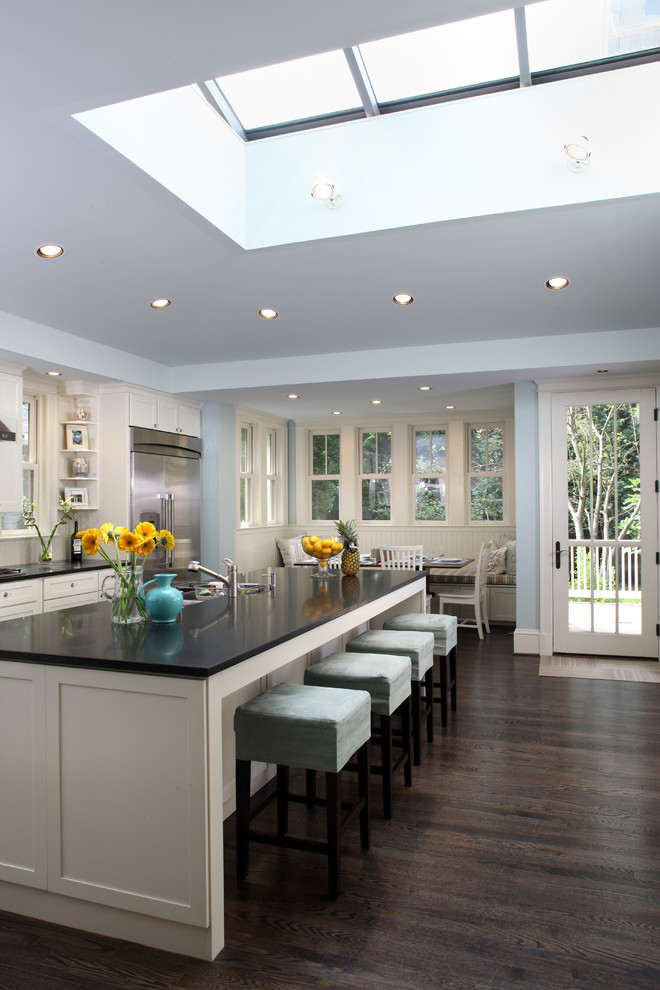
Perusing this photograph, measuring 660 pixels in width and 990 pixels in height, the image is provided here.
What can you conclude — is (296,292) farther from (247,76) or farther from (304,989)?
(304,989)

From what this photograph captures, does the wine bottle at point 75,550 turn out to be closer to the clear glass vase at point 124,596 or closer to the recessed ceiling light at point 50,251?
the recessed ceiling light at point 50,251

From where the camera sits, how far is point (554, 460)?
6.00 metres

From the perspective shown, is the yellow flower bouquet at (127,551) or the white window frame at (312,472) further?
the white window frame at (312,472)

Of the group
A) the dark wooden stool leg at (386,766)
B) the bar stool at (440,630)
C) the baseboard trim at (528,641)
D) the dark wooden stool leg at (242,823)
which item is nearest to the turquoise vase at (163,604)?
the dark wooden stool leg at (242,823)

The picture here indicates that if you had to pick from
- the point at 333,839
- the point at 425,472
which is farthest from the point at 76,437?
the point at 425,472

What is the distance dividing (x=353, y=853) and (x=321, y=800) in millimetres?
224

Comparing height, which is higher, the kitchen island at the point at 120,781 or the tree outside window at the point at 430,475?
the tree outside window at the point at 430,475

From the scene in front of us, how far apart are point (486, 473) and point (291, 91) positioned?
5.60m

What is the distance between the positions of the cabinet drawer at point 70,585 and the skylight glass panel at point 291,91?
133 inches

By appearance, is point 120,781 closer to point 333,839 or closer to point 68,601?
point 333,839

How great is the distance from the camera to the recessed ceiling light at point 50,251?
4.01 meters

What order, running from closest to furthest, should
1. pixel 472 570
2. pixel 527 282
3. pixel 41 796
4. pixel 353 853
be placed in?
pixel 41 796 < pixel 353 853 < pixel 527 282 < pixel 472 570

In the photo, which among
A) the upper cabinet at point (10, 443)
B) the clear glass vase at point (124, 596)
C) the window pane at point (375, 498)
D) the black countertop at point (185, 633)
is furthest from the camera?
the window pane at point (375, 498)

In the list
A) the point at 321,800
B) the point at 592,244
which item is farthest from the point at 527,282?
the point at 321,800
